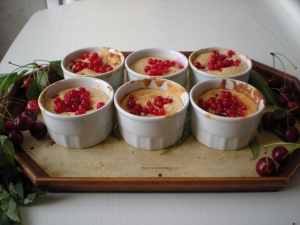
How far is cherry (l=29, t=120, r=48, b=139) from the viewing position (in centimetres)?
98

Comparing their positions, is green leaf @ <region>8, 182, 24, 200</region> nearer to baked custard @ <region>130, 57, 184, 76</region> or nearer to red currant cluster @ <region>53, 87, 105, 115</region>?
red currant cluster @ <region>53, 87, 105, 115</region>

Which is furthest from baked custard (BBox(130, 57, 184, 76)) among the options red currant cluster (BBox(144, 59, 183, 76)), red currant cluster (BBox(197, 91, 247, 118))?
red currant cluster (BBox(197, 91, 247, 118))

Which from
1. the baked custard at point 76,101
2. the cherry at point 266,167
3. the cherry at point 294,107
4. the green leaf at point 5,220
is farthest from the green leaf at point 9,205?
the cherry at point 294,107

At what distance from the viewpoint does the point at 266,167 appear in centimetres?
85

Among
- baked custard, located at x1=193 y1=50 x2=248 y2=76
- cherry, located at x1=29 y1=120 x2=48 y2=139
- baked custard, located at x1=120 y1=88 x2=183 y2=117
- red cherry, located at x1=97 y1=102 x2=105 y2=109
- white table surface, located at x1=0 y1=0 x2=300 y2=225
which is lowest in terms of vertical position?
white table surface, located at x1=0 y1=0 x2=300 y2=225

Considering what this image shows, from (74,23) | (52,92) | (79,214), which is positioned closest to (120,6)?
(74,23)

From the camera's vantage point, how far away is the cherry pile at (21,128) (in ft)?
3.07

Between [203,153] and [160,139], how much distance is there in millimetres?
132

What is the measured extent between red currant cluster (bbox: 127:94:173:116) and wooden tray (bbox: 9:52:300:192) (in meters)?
0.11

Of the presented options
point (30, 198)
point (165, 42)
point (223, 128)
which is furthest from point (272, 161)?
point (165, 42)

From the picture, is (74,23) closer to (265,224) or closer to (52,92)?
(52,92)

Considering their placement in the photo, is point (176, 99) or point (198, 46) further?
point (198, 46)

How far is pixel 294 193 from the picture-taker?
2.78ft

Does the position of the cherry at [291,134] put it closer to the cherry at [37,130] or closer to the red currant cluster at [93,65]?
the red currant cluster at [93,65]
